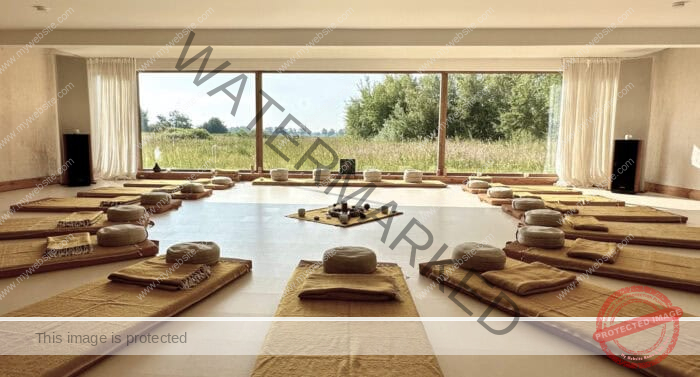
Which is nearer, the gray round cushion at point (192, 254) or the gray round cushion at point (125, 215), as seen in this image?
the gray round cushion at point (192, 254)

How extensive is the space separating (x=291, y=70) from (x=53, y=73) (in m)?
4.09

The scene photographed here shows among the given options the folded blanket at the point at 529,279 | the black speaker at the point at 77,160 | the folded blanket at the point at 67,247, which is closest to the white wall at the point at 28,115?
the black speaker at the point at 77,160

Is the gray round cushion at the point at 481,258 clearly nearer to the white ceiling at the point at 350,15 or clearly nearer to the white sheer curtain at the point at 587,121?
the white ceiling at the point at 350,15

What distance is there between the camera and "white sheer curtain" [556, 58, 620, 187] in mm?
7539

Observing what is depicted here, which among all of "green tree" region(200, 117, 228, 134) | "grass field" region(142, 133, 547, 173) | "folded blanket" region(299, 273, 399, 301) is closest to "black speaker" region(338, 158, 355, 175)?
"grass field" region(142, 133, 547, 173)

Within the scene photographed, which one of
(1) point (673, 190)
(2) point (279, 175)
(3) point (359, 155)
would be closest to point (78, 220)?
(2) point (279, 175)

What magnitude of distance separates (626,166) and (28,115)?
9787 mm

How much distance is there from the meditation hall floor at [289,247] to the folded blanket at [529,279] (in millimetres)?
193

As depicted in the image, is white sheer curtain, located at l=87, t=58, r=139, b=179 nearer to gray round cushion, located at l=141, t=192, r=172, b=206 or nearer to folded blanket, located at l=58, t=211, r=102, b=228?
gray round cushion, located at l=141, t=192, r=172, b=206

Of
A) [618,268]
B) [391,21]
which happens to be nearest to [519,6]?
[391,21]

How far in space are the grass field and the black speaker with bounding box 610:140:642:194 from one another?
166 cm

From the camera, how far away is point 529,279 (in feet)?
8.40

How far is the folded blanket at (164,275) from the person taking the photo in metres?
2.47

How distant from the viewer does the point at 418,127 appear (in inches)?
364
